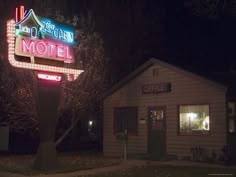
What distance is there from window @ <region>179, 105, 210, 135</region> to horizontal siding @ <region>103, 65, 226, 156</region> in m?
0.23

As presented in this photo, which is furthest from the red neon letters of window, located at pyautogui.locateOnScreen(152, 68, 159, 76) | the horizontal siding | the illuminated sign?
the horizontal siding

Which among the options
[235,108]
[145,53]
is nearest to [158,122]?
[235,108]

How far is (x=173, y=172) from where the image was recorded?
17875 mm

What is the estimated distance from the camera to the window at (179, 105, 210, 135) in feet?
72.9

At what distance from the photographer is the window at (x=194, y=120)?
2223 cm

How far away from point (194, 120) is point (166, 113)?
5.20ft

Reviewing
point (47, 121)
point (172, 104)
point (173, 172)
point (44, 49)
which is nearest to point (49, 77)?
point (44, 49)

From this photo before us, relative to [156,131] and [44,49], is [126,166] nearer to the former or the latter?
[156,131]

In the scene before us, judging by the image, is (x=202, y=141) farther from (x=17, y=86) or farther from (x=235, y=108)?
(x=17, y=86)

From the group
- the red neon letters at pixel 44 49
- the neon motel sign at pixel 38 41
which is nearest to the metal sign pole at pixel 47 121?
the neon motel sign at pixel 38 41

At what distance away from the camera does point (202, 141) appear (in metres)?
22.2

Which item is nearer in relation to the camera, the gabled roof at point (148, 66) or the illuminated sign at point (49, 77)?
the illuminated sign at point (49, 77)

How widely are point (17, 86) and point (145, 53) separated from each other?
48.2 ft

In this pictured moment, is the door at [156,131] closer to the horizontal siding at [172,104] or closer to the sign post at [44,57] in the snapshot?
the horizontal siding at [172,104]
